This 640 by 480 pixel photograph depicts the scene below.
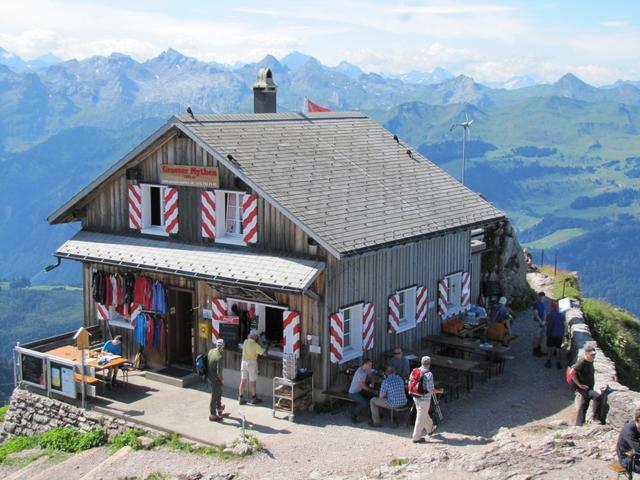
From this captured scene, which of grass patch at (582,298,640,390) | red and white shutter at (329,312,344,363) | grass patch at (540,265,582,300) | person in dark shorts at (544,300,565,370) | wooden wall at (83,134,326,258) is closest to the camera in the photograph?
red and white shutter at (329,312,344,363)

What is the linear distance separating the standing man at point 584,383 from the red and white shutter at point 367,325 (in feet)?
15.7

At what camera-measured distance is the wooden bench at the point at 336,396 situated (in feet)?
61.1

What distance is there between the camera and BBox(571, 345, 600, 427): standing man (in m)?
17.3

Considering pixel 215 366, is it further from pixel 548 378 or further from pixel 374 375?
pixel 548 378

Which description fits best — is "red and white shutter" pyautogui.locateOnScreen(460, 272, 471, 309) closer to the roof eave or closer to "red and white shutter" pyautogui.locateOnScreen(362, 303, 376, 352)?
"red and white shutter" pyautogui.locateOnScreen(362, 303, 376, 352)

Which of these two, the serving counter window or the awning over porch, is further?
the serving counter window

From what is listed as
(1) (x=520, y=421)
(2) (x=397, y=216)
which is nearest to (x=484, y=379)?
(1) (x=520, y=421)

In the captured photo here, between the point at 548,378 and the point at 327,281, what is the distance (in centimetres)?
678

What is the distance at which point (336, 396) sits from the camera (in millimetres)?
18781

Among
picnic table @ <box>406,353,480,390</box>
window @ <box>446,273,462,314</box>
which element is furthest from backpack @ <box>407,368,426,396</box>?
window @ <box>446,273,462,314</box>

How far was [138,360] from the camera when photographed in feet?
73.1

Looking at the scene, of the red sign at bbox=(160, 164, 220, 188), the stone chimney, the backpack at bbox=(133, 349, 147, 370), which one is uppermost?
the stone chimney

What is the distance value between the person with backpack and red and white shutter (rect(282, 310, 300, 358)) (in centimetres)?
305

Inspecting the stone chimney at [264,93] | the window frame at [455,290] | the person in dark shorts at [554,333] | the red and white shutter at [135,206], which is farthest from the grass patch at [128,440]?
the stone chimney at [264,93]
